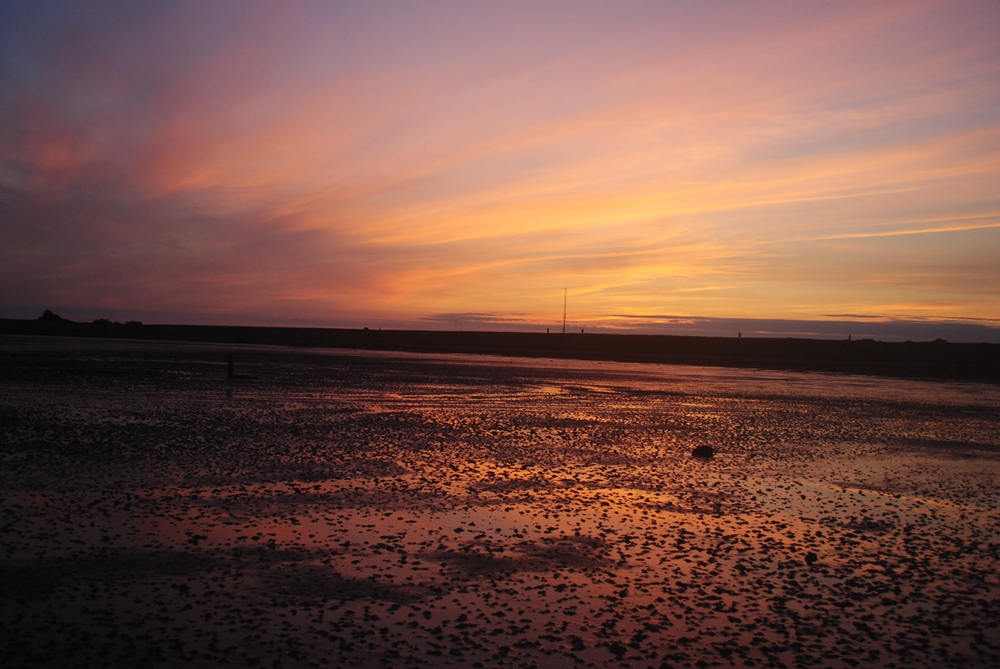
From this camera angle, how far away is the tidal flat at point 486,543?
20.3ft

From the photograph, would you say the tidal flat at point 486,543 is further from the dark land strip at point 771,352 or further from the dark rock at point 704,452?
the dark land strip at point 771,352

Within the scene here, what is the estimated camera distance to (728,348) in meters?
88.1

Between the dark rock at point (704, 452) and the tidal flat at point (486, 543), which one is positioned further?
the dark rock at point (704, 452)

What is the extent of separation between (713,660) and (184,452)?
11.5m

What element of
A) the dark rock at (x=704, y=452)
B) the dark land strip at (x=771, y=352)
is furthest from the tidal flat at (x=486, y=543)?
the dark land strip at (x=771, y=352)

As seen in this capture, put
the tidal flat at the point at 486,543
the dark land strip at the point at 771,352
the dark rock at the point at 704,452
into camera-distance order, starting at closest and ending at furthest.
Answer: the tidal flat at the point at 486,543, the dark rock at the point at 704,452, the dark land strip at the point at 771,352

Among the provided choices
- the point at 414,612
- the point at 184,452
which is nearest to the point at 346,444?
the point at 184,452

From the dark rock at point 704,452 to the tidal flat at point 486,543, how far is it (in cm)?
22

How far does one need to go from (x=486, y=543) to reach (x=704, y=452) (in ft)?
25.9

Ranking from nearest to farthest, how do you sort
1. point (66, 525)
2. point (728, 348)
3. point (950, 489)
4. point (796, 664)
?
point (796, 664)
point (66, 525)
point (950, 489)
point (728, 348)

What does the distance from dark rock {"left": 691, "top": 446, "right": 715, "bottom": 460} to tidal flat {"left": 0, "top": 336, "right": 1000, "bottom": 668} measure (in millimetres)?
218

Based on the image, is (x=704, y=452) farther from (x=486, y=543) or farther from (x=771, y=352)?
(x=771, y=352)

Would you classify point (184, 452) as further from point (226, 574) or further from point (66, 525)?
point (226, 574)

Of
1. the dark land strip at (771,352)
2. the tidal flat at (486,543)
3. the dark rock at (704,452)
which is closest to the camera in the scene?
the tidal flat at (486,543)
